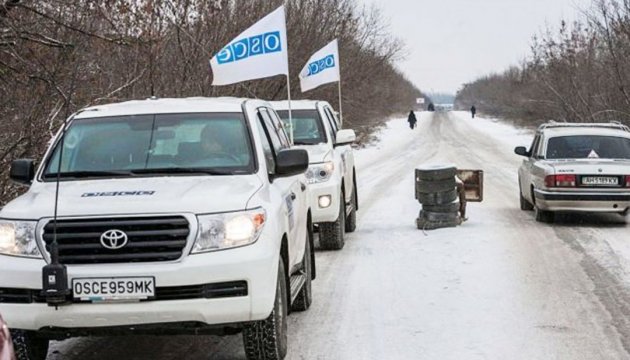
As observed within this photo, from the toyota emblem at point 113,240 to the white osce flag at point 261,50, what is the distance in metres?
5.67

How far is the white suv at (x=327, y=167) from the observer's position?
1044cm

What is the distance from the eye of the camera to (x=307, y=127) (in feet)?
39.2

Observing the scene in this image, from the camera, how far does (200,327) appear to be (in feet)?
16.5

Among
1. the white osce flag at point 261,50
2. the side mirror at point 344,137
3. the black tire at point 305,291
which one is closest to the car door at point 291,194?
the black tire at point 305,291

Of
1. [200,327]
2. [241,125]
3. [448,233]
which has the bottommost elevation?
[448,233]

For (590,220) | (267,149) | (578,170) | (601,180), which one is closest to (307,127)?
(578,170)

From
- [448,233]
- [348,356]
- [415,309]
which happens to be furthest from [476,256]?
[348,356]

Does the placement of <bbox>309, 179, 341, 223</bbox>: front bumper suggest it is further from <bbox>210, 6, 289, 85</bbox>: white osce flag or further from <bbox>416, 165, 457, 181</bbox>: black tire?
<bbox>416, 165, 457, 181</bbox>: black tire

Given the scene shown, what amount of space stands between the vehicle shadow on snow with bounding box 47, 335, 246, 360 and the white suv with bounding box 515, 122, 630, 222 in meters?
7.35

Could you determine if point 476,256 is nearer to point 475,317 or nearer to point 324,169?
point 324,169

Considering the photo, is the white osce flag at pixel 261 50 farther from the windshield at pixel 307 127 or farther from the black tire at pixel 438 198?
the black tire at pixel 438 198

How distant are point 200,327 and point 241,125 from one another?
1.90m

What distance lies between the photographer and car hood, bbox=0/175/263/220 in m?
5.04

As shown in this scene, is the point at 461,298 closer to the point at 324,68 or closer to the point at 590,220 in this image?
the point at 590,220
